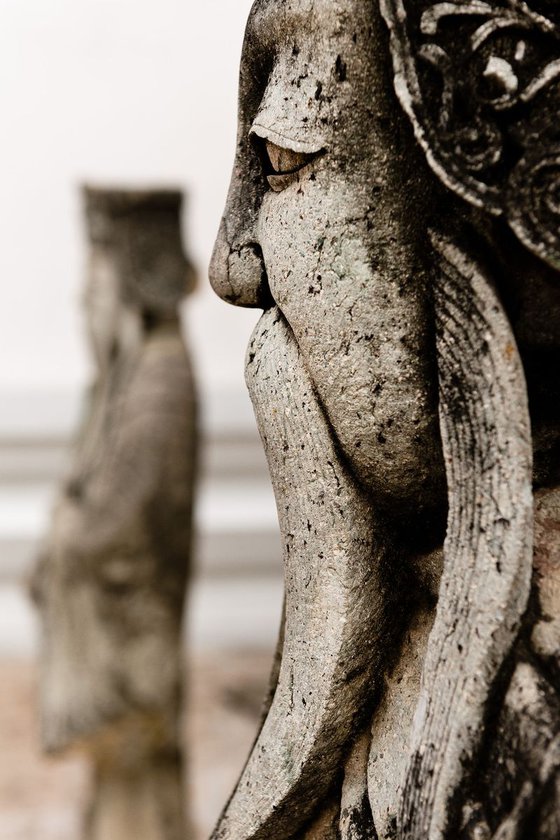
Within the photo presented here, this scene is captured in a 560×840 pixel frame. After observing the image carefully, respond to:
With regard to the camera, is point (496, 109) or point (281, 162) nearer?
point (496, 109)

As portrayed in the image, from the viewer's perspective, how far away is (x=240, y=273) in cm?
77

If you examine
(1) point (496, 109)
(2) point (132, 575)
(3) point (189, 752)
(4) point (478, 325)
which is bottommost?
(3) point (189, 752)

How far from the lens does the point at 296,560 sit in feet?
2.39

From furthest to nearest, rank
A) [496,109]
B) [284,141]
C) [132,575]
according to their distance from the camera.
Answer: [132,575], [284,141], [496,109]

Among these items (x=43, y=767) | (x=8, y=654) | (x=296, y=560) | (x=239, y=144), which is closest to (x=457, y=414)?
(x=296, y=560)

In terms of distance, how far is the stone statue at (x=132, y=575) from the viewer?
6.52ft

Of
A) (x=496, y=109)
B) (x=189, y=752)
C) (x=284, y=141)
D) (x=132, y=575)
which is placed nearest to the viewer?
(x=496, y=109)

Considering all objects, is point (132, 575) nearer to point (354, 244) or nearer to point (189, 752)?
point (189, 752)

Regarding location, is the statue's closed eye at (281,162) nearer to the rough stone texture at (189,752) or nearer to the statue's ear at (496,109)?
the statue's ear at (496,109)

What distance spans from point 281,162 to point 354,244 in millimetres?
80

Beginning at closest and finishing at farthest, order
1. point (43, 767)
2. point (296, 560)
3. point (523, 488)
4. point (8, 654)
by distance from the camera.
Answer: point (523, 488), point (296, 560), point (43, 767), point (8, 654)

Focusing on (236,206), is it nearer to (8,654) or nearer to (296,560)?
(296,560)

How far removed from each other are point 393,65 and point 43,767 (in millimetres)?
2451

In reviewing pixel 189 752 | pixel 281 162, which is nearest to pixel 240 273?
pixel 281 162
